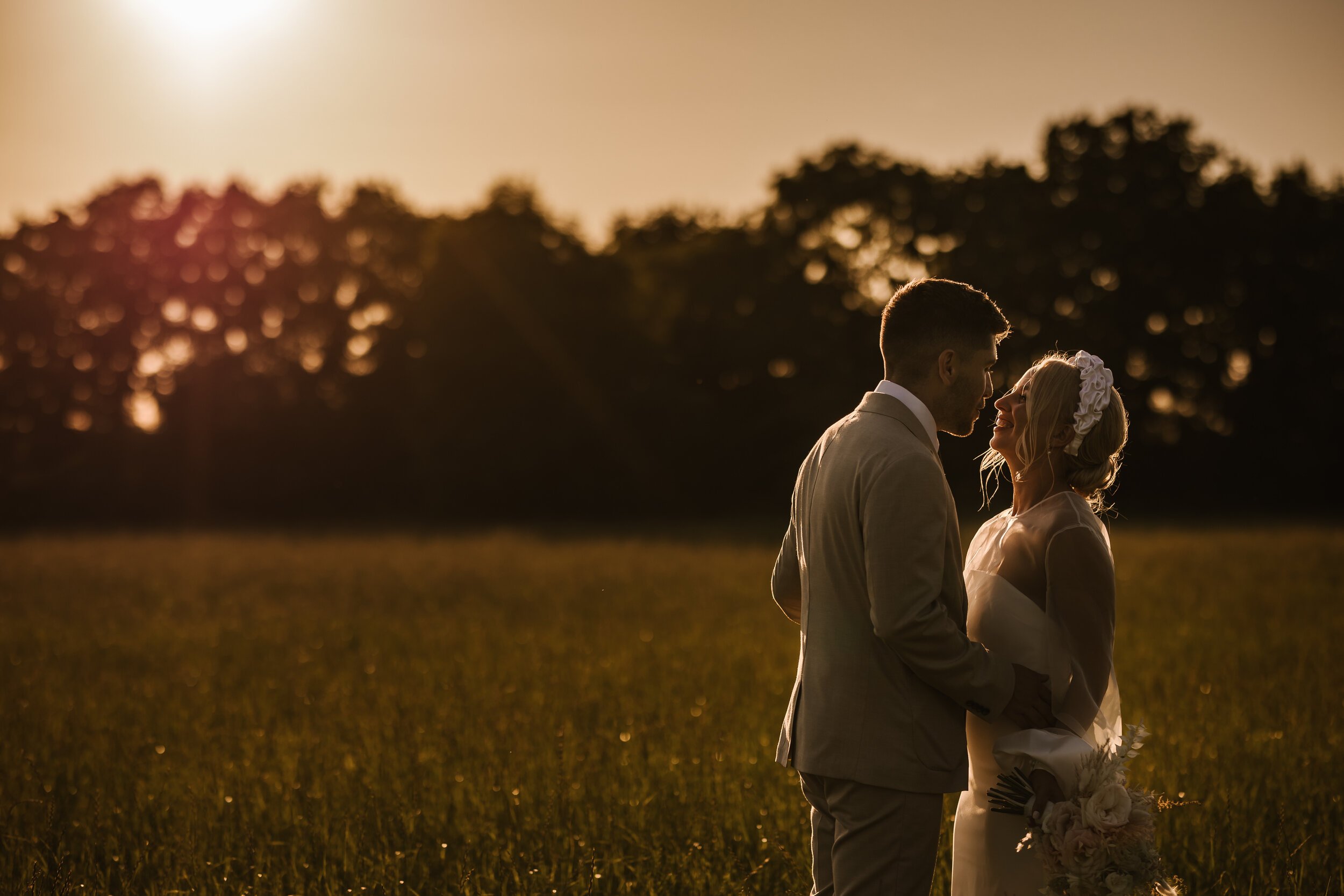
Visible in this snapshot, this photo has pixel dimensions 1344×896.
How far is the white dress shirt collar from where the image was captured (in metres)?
3.33

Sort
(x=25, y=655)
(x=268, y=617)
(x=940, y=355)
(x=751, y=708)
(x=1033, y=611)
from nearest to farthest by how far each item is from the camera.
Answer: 1. (x=940, y=355)
2. (x=1033, y=611)
3. (x=751, y=708)
4. (x=25, y=655)
5. (x=268, y=617)

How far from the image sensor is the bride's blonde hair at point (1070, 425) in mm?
3947

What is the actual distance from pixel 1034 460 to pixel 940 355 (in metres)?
0.88

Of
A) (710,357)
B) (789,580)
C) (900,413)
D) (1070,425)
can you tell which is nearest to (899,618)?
(900,413)

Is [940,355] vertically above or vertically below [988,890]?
above

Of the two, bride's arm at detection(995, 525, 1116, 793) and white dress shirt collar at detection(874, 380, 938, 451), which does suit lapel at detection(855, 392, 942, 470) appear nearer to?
white dress shirt collar at detection(874, 380, 938, 451)

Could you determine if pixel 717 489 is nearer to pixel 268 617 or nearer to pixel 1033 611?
pixel 268 617

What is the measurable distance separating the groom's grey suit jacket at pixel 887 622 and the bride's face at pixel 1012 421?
3.03 ft

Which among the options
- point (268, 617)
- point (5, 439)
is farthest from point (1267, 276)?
point (5, 439)

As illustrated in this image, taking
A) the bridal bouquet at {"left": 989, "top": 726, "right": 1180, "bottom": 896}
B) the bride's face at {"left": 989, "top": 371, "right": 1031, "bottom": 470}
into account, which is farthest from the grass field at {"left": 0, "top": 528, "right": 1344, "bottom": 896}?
the bride's face at {"left": 989, "top": 371, "right": 1031, "bottom": 470}

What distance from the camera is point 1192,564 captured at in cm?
1962

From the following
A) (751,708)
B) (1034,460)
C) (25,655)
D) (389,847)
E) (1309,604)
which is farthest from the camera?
(1309,604)

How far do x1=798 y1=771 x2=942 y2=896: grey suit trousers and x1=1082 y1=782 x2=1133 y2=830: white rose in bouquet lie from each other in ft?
1.43

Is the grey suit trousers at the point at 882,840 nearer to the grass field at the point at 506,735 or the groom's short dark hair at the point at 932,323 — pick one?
the groom's short dark hair at the point at 932,323
